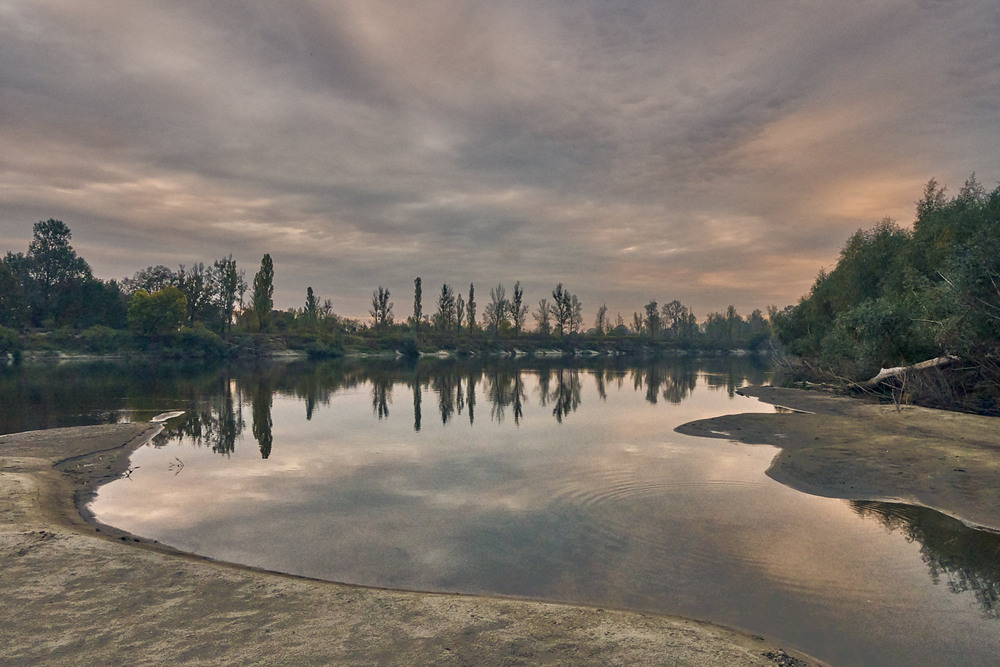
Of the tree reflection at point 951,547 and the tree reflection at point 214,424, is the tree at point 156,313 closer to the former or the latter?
the tree reflection at point 214,424

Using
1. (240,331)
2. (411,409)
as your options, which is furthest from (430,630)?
(240,331)

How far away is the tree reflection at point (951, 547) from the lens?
7.56 meters

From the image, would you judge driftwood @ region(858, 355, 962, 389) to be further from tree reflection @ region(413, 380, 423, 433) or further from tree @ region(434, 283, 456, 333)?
tree @ region(434, 283, 456, 333)

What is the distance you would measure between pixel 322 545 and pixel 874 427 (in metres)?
21.3

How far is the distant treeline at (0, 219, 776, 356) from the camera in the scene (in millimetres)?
86250

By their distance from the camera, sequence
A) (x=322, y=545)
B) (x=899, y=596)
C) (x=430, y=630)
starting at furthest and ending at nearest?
(x=322, y=545)
(x=899, y=596)
(x=430, y=630)

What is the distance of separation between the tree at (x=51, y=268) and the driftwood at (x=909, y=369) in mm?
121204

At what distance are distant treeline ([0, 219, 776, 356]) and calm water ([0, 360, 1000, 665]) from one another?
8053 centimetres

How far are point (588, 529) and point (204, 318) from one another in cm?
11495

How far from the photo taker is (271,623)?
589 centimetres

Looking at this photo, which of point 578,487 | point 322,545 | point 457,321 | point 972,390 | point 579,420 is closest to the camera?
point 322,545

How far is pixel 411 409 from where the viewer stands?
29.3 metres

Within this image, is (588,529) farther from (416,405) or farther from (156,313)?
(156,313)

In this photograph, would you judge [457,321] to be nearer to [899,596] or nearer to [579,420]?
[579,420]
